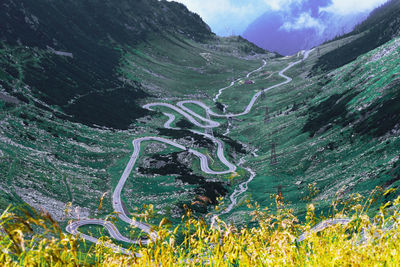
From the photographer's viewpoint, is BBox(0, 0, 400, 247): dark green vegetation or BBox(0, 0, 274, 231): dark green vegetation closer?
BBox(0, 0, 400, 247): dark green vegetation

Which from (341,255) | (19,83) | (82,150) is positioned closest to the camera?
(341,255)

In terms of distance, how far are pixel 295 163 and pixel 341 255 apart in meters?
101

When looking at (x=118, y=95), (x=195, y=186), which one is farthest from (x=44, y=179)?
(x=118, y=95)

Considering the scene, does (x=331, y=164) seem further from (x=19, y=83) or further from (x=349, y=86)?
(x=19, y=83)

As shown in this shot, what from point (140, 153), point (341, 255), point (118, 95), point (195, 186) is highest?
point (118, 95)

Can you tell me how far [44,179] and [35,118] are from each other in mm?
41068

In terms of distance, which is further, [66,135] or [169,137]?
[169,137]

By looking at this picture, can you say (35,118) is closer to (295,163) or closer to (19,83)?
(19,83)

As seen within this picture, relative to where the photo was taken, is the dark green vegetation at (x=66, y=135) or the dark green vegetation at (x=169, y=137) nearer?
the dark green vegetation at (x=169, y=137)

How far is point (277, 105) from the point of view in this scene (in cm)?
18300

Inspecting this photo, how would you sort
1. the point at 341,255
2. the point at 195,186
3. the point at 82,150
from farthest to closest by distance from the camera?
the point at 82,150
the point at 195,186
the point at 341,255

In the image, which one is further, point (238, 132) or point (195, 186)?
Result: point (238, 132)

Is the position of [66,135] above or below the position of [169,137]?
below

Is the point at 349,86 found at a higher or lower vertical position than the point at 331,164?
higher
